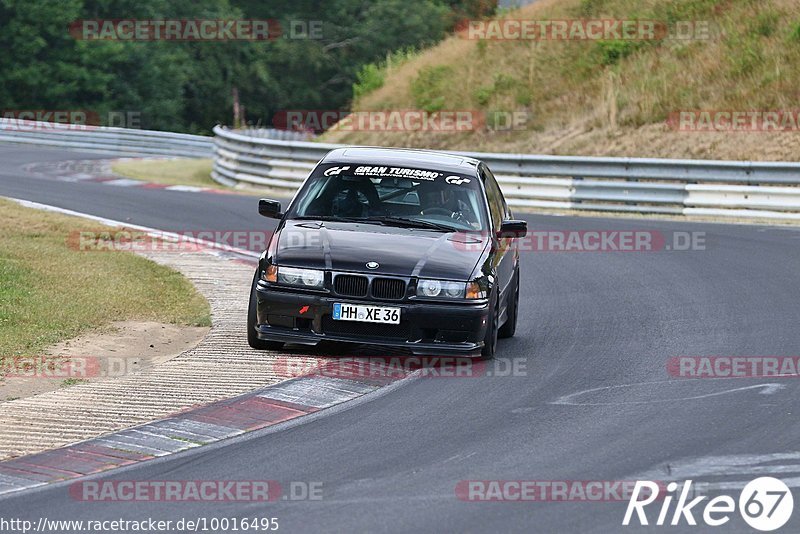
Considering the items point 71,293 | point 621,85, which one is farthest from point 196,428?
point 621,85

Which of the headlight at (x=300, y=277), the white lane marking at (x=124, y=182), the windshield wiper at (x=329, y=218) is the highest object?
the white lane marking at (x=124, y=182)

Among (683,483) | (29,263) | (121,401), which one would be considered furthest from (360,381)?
(29,263)

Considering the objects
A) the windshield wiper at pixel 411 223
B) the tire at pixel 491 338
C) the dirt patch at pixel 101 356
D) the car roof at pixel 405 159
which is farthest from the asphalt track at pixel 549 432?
the dirt patch at pixel 101 356

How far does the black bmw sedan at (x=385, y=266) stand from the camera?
10.2 m

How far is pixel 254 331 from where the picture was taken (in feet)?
35.2

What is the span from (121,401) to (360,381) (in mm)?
1783

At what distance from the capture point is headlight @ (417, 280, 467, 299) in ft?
33.6
